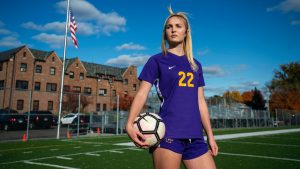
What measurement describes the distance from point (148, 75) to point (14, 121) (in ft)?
60.5

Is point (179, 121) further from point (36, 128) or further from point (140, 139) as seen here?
point (36, 128)

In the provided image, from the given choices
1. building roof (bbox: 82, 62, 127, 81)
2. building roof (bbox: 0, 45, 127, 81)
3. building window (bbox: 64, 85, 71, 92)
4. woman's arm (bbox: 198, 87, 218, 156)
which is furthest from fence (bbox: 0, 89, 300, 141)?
woman's arm (bbox: 198, 87, 218, 156)

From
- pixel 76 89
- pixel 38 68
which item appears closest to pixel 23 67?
pixel 38 68

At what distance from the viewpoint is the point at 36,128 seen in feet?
63.6

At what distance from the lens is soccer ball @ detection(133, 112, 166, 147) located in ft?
7.45

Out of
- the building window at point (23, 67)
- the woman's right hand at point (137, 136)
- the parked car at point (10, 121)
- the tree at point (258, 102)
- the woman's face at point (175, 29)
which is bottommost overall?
the parked car at point (10, 121)

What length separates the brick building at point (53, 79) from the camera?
38.0 meters

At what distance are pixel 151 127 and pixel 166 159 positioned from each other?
0.31 m

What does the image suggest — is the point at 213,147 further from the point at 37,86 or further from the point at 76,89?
the point at 76,89

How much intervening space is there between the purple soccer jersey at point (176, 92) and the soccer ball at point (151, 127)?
7cm

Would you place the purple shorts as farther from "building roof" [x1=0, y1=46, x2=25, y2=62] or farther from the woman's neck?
"building roof" [x1=0, y1=46, x2=25, y2=62]

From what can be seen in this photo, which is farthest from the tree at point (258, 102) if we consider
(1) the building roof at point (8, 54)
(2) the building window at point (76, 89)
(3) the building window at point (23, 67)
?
(1) the building roof at point (8, 54)

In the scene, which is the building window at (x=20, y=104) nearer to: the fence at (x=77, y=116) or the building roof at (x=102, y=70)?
the fence at (x=77, y=116)

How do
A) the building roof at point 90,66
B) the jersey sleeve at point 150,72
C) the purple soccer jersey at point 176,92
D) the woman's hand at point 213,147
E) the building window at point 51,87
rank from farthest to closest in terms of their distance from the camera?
the building window at point 51,87 → the building roof at point 90,66 → the woman's hand at point 213,147 → the jersey sleeve at point 150,72 → the purple soccer jersey at point 176,92
